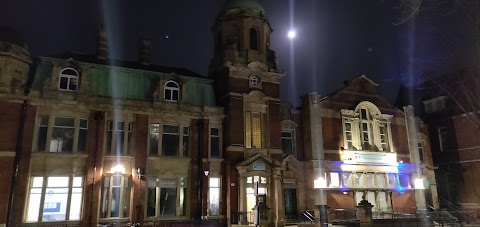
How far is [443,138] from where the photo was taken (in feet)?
116

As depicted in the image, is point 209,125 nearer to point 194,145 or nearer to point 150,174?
point 194,145

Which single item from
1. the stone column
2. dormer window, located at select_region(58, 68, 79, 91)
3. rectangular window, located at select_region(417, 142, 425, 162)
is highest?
dormer window, located at select_region(58, 68, 79, 91)

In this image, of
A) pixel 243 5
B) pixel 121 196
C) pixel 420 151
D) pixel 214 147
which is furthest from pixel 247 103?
pixel 420 151

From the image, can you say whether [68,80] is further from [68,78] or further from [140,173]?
[140,173]

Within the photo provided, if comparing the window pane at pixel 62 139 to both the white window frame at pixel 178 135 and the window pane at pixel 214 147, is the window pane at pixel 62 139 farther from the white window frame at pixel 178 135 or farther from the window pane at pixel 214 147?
the window pane at pixel 214 147

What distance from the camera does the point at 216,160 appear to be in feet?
77.5

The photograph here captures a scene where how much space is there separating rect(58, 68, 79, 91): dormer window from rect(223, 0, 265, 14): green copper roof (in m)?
12.6

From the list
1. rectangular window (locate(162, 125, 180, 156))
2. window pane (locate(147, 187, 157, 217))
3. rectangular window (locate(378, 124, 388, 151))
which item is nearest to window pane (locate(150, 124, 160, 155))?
rectangular window (locate(162, 125, 180, 156))

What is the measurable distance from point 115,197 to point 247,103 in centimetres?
1059

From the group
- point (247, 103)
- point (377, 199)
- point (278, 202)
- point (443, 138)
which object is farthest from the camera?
point (443, 138)

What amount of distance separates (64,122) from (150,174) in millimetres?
5893

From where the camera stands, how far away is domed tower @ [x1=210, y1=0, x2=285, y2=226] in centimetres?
2361

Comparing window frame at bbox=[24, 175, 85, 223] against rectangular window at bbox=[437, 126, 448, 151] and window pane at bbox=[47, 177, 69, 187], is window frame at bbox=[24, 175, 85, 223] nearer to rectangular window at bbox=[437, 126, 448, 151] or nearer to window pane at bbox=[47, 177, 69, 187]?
window pane at bbox=[47, 177, 69, 187]

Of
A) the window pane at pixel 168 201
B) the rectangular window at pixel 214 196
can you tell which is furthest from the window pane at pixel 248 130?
the window pane at pixel 168 201
